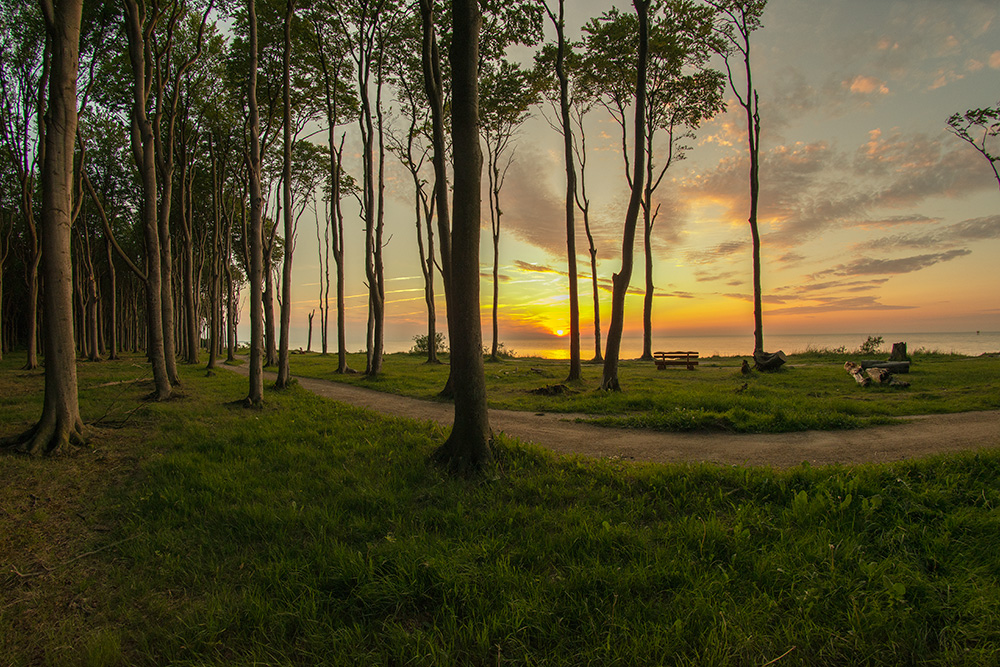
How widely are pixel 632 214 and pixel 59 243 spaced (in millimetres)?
12663

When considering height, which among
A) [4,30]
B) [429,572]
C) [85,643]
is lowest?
[85,643]

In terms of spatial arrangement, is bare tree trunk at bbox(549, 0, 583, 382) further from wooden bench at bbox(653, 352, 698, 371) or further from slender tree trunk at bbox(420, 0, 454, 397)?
wooden bench at bbox(653, 352, 698, 371)

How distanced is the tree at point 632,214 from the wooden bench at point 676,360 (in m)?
7.71

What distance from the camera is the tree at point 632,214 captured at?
11.9 meters

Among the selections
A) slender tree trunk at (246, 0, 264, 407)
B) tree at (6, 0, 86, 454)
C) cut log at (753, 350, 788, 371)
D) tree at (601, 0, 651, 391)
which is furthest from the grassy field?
cut log at (753, 350, 788, 371)

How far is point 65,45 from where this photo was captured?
6.89m

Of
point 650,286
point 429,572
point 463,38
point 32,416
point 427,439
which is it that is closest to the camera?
point 429,572

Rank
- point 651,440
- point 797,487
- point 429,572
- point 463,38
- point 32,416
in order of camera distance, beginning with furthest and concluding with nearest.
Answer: point 32,416, point 651,440, point 463,38, point 797,487, point 429,572

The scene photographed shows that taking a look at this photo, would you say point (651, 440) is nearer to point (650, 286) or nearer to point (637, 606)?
point (637, 606)

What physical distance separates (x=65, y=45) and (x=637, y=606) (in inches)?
442

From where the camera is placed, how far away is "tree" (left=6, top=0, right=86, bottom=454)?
253 inches

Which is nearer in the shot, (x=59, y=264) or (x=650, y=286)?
(x=59, y=264)

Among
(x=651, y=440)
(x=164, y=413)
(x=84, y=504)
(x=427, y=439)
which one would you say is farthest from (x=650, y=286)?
(x=84, y=504)

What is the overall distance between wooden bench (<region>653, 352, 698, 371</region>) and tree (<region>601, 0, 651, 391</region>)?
7708 millimetres
